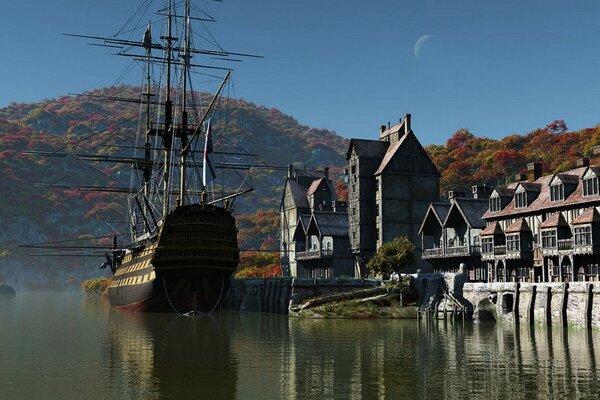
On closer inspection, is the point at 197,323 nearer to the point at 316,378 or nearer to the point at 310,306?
the point at 310,306

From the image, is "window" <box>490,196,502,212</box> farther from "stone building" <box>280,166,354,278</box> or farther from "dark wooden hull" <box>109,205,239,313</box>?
"stone building" <box>280,166,354,278</box>

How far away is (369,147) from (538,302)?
3898 cm

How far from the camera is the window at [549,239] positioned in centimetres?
5262

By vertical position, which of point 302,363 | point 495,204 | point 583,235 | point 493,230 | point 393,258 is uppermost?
point 495,204

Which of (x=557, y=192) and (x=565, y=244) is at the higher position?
(x=557, y=192)

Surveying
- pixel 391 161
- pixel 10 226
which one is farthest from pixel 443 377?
pixel 10 226

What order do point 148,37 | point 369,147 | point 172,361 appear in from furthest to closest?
point 148,37
point 369,147
point 172,361

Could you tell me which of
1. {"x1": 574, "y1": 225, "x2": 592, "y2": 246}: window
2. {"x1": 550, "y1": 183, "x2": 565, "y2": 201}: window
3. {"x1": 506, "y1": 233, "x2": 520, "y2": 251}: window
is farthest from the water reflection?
{"x1": 550, "y1": 183, "x2": 565, "y2": 201}: window

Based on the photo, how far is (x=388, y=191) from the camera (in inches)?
3194

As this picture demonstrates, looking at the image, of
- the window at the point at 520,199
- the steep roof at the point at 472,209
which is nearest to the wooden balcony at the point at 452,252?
the steep roof at the point at 472,209

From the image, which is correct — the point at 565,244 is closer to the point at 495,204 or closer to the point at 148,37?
the point at 495,204

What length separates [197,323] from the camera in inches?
2158

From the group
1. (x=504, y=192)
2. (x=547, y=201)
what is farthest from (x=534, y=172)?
(x=547, y=201)

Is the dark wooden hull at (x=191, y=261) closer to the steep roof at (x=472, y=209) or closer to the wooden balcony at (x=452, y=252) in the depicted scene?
the wooden balcony at (x=452, y=252)
